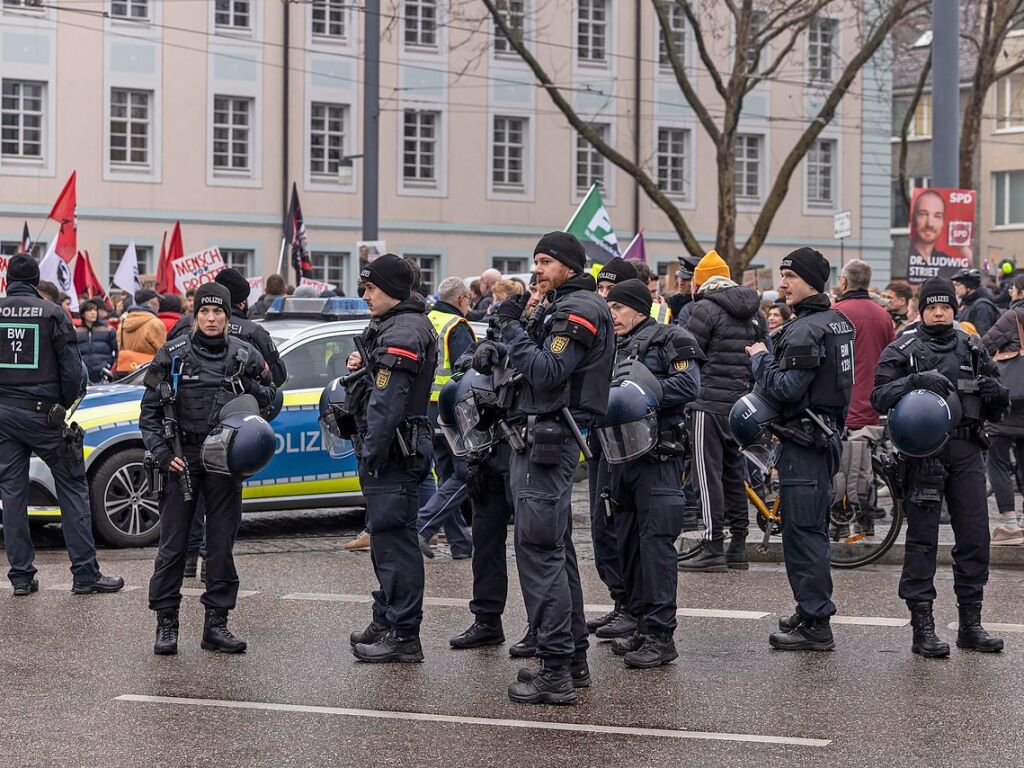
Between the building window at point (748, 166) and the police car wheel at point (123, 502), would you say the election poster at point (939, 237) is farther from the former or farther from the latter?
the building window at point (748, 166)

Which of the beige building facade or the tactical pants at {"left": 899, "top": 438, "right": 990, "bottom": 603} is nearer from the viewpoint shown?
the tactical pants at {"left": 899, "top": 438, "right": 990, "bottom": 603}

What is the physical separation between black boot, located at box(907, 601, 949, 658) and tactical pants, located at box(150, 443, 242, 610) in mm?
3320

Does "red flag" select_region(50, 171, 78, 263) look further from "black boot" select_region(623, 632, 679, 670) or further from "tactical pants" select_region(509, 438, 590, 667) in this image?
"tactical pants" select_region(509, 438, 590, 667)

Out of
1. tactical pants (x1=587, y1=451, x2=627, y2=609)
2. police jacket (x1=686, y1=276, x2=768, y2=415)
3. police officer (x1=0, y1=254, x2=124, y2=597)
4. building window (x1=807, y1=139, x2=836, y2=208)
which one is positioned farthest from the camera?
building window (x1=807, y1=139, x2=836, y2=208)

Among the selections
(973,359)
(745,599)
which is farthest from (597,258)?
(973,359)

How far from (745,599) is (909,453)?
6.97ft

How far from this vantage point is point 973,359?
8.98 m

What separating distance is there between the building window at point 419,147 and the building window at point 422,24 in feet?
5.02

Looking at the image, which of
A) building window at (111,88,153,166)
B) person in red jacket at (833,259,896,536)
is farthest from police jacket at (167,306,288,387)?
building window at (111,88,153,166)

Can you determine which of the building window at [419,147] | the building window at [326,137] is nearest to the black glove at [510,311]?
the building window at [326,137]

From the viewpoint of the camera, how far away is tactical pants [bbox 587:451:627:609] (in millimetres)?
9125

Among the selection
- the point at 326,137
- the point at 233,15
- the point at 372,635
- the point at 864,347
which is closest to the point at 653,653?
the point at 372,635

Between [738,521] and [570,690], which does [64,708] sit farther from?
[738,521]

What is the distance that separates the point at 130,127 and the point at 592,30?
449 inches
